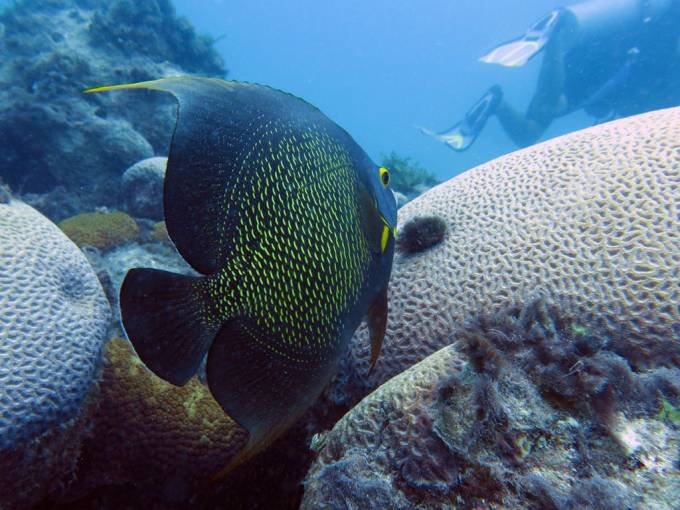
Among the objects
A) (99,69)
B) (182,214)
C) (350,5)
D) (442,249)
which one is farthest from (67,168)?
(350,5)

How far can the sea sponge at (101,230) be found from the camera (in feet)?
12.2

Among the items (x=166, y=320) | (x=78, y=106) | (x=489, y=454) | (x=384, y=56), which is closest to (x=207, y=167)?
(x=166, y=320)

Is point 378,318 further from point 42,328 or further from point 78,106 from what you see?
point 78,106

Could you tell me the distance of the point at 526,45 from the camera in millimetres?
13203

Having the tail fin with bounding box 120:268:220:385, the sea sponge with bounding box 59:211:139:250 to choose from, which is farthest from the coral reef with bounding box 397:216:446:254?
the sea sponge with bounding box 59:211:139:250

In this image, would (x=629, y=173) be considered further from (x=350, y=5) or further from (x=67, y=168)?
(x=350, y=5)

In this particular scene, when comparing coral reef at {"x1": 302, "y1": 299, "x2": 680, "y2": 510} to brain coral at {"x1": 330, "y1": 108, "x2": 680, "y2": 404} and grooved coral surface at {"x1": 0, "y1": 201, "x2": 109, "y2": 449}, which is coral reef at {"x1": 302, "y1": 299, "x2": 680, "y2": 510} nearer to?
brain coral at {"x1": 330, "y1": 108, "x2": 680, "y2": 404}

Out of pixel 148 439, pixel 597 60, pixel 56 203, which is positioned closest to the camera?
pixel 148 439

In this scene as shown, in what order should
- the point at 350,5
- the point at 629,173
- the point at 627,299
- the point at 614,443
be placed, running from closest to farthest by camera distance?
the point at 614,443, the point at 627,299, the point at 629,173, the point at 350,5

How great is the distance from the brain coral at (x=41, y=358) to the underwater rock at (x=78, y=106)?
172 inches

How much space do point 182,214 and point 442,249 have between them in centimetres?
209

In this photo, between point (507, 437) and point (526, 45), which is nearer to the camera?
point (507, 437)

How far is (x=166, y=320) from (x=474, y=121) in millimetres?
14997

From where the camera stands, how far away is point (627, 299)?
1.98 metres
